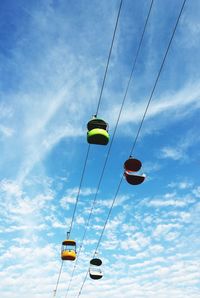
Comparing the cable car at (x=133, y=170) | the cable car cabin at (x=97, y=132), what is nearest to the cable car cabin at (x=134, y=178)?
the cable car at (x=133, y=170)

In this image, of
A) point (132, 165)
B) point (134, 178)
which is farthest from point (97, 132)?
point (134, 178)

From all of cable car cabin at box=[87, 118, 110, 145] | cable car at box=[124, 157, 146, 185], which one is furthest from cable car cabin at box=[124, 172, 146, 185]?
cable car cabin at box=[87, 118, 110, 145]

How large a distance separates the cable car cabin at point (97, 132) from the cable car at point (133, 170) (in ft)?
3.64

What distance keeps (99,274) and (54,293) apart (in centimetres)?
643

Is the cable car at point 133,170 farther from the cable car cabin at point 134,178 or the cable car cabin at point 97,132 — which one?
the cable car cabin at point 97,132

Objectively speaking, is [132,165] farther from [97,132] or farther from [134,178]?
[97,132]

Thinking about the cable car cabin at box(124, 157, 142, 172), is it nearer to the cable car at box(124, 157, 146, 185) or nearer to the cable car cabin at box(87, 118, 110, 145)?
the cable car at box(124, 157, 146, 185)

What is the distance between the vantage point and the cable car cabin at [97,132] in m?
9.36

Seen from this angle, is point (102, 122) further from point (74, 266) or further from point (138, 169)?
point (74, 266)

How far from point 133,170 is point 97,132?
2.08 m

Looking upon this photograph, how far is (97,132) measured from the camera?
30.6 ft

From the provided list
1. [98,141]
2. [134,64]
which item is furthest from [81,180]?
[134,64]

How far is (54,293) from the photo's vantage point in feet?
65.5

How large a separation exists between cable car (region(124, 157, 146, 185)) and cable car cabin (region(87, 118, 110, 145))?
3.64ft
